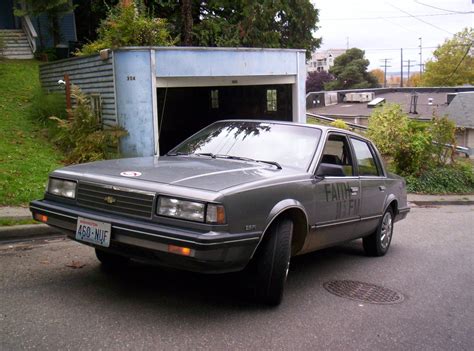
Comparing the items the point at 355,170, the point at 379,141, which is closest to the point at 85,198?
the point at 355,170

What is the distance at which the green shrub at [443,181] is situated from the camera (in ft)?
47.3

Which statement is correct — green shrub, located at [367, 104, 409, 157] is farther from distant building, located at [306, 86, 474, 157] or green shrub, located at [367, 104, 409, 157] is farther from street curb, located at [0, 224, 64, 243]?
distant building, located at [306, 86, 474, 157]

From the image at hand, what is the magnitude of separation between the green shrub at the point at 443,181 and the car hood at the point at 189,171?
10335 mm

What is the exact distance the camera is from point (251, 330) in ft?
13.6

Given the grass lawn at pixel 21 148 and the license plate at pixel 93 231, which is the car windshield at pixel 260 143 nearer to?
the license plate at pixel 93 231

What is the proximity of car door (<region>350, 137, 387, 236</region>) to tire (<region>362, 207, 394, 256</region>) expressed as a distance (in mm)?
219

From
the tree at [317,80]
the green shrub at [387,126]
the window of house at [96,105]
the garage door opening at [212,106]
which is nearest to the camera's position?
the window of house at [96,105]

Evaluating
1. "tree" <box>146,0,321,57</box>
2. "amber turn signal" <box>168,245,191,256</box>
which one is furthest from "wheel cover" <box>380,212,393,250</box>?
"tree" <box>146,0,321,57</box>

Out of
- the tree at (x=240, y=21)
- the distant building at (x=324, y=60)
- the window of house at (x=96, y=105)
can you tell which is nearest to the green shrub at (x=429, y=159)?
the window of house at (x=96, y=105)

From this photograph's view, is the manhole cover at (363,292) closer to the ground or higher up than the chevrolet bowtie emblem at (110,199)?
closer to the ground

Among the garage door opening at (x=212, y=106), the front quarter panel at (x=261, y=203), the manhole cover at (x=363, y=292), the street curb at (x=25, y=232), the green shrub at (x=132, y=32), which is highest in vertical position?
the green shrub at (x=132, y=32)

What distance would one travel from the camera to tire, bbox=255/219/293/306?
4.41 metres

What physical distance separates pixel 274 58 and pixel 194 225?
33.3 feet

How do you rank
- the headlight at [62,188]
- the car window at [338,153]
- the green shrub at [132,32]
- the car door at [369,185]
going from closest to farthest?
1. the headlight at [62,188]
2. the car window at [338,153]
3. the car door at [369,185]
4. the green shrub at [132,32]
